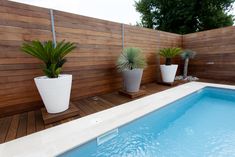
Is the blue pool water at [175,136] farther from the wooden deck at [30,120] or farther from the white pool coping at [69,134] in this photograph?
the wooden deck at [30,120]

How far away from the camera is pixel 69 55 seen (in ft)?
9.25

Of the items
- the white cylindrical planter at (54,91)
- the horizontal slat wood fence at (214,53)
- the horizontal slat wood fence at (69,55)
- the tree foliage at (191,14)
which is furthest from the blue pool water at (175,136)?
the tree foliage at (191,14)

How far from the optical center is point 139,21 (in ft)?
38.0

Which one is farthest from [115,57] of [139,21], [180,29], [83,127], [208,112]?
[139,21]

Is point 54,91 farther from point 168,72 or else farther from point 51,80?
point 168,72

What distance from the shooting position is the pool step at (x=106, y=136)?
1.63 m

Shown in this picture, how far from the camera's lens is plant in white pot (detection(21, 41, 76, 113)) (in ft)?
6.53

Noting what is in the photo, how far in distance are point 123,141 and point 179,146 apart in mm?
711

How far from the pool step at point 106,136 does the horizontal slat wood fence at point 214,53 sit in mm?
5041

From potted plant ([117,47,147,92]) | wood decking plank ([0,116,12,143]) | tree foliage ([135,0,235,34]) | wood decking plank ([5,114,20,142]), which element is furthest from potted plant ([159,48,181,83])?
tree foliage ([135,0,235,34])

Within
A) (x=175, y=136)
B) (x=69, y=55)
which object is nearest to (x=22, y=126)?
(x=69, y=55)

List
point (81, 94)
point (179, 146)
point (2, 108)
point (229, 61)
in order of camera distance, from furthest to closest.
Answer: point (229, 61), point (81, 94), point (2, 108), point (179, 146)

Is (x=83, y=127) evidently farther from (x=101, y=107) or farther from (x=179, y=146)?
(x=179, y=146)

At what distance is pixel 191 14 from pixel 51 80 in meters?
10.5
